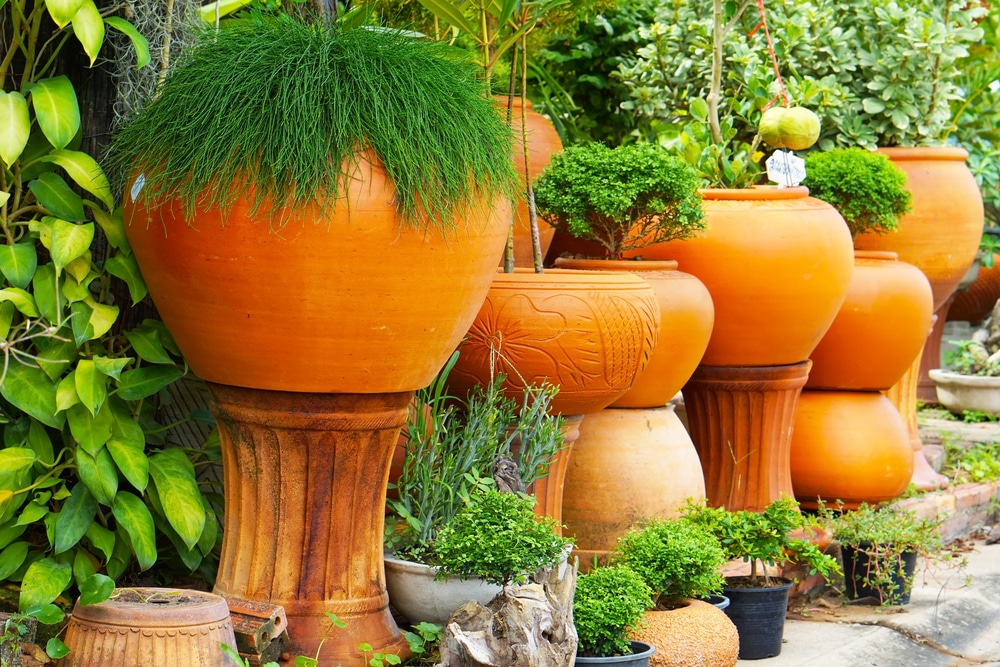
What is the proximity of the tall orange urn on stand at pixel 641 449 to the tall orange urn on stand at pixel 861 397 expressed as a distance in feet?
2.97

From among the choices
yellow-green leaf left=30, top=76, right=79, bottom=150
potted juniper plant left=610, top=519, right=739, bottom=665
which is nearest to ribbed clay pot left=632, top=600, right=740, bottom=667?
potted juniper plant left=610, top=519, right=739, bottom=665

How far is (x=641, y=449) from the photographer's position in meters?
3.07

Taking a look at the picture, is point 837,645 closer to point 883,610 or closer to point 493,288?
point 883,610

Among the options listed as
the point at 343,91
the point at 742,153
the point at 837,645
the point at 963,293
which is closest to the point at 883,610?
the point at 837,645

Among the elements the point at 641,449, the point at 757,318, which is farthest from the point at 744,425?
the point at 641,449

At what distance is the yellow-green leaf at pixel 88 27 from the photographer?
6.72ft

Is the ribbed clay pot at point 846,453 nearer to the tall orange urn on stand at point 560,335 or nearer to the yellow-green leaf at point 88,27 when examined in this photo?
the tall orange urn on stand at point 560,335

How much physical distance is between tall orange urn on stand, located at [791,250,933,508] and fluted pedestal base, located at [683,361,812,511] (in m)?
0.28

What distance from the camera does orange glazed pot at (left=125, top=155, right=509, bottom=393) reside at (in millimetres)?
2031

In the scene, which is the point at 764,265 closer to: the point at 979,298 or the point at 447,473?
the point at 447,473

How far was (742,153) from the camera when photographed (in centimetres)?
377

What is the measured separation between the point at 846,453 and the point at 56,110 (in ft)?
8.82

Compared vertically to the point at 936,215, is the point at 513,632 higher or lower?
lower

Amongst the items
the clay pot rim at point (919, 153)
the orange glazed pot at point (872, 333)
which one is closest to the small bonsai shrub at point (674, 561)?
the orange glazed pot at point (872, 333)
